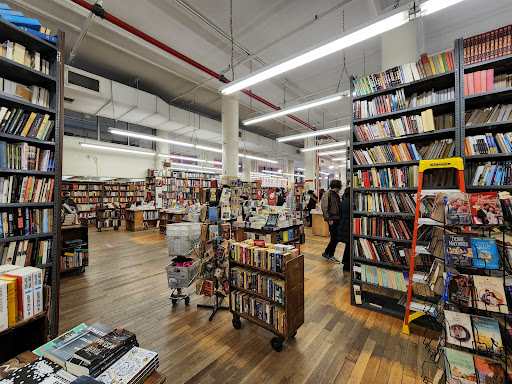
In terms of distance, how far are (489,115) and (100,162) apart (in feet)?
42.2

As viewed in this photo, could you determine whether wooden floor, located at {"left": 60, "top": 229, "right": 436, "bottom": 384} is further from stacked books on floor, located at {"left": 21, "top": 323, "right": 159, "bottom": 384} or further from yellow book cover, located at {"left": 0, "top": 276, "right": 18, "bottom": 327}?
yellow book cover, located at {"left": 0, "top": 276, "right": 18, "bottom": 327}

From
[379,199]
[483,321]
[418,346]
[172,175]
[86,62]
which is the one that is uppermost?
[86,62]

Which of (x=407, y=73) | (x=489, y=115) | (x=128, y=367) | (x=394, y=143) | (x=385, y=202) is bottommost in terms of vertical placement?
(x=128, y=367)

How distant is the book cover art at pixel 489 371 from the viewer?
142 centimetres

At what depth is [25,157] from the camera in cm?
209

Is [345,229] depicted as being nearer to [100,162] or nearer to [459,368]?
[459,368]

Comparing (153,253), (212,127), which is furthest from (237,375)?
(212,127)

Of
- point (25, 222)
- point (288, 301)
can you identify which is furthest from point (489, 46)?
point (25, 222)

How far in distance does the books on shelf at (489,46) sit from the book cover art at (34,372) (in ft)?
13.6

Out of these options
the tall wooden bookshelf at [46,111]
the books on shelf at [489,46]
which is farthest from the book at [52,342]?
the books on shelf at [489,46]

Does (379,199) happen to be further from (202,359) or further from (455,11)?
(455,11)

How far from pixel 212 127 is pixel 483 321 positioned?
9.76 metres

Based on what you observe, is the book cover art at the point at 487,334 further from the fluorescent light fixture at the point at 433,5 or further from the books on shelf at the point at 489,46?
the fluorescent light fixture at the point at 433,5

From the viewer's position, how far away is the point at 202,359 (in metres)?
2.07
